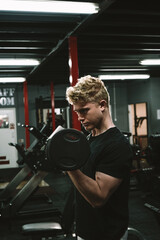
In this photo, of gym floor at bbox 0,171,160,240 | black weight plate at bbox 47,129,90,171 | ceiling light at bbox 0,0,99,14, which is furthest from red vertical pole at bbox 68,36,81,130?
black weight plate at bbox 47,129,90,171

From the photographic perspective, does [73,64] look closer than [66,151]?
No

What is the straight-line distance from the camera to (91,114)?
1.47 metres

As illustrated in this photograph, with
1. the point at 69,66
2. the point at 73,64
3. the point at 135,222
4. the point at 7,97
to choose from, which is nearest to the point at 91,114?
the point at 73,64

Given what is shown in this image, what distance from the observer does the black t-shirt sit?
1362mm

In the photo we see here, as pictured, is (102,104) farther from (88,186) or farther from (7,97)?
(7,97)

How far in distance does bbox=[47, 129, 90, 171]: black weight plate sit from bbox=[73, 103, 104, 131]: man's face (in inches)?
7.0

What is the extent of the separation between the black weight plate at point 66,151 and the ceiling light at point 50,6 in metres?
2.01

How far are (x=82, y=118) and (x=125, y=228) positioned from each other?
0.59 meters

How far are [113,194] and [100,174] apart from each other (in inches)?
5.3

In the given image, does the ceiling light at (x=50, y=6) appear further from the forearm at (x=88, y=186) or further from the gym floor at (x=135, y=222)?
the gym floor at (x=135, y=222)

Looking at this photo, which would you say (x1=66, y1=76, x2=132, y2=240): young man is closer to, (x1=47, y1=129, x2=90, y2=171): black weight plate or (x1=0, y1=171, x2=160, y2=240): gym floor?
(x1=47, y1=129, x2=90, y2=171): black weight plate

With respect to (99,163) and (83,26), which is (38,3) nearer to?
(83,26)

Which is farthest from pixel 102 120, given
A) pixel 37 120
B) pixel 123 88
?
pixel 123 88

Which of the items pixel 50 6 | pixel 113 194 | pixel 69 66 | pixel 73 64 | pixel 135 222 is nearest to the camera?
pixel 113 194
